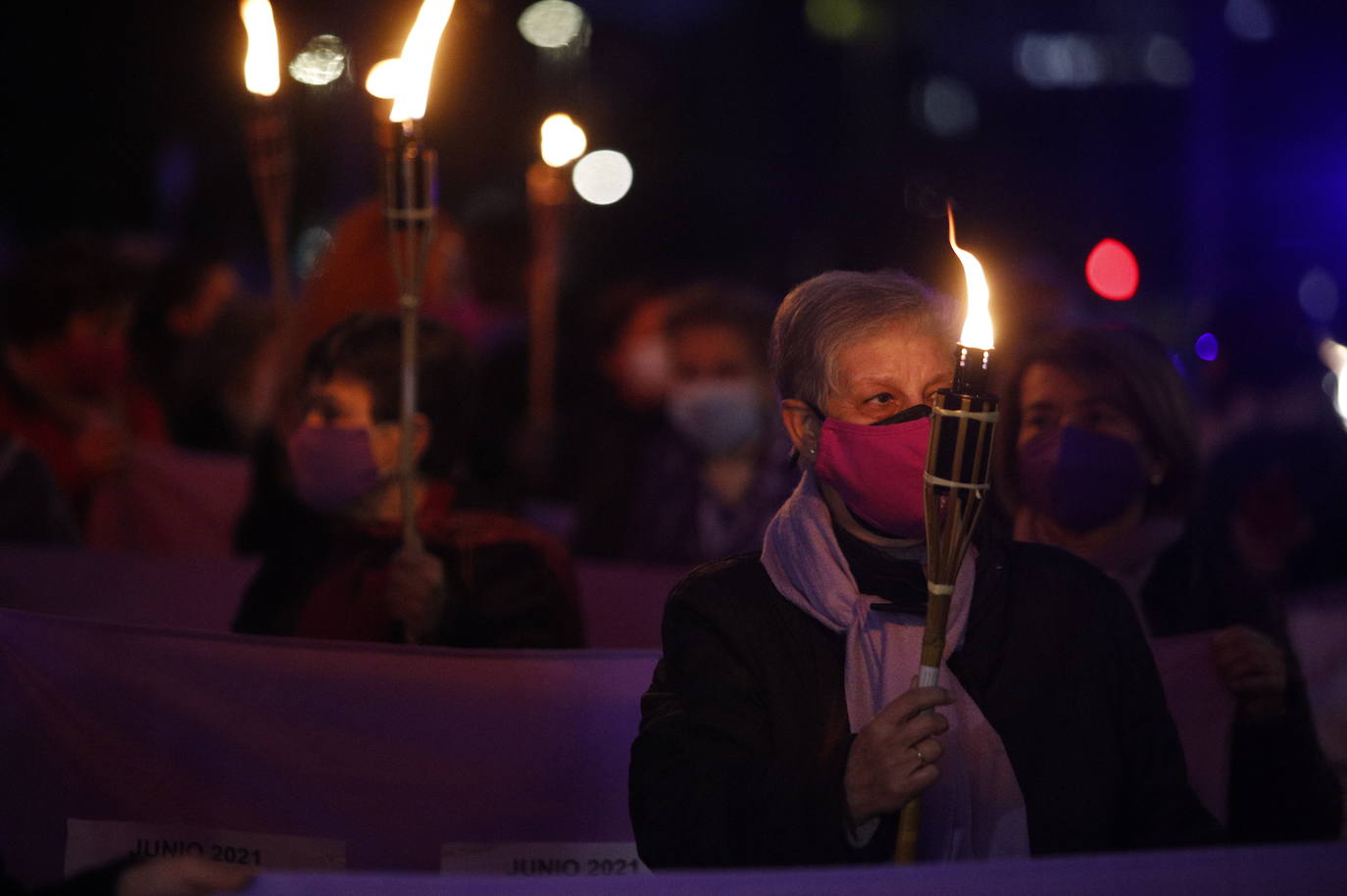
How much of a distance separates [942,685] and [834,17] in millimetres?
32359

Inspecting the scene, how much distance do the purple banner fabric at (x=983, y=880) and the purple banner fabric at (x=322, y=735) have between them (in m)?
1.52

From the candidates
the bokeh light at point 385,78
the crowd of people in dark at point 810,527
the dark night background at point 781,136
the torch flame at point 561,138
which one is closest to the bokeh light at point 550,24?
the dark night background at point 781,136

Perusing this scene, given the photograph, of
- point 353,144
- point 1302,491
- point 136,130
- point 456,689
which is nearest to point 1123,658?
point 456,689

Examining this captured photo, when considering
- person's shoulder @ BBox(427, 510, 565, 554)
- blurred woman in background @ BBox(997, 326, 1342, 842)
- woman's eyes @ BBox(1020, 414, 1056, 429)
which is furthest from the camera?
person's shoulder @ BBox(427, 510, 565, 554)

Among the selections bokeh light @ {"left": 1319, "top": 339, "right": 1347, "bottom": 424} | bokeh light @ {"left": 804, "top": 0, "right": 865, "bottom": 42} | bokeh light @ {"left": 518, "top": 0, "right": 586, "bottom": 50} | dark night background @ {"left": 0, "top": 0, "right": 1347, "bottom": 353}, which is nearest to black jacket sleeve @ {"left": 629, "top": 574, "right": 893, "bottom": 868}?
dark night background @ {"left": 0, "top": 0, "right": 1347, "bottom": 353}

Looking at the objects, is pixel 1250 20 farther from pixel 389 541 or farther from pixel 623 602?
pixel 389 541

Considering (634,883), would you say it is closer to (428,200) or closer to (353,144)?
(428,200)

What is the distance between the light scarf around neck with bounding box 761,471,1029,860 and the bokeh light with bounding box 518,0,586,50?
57.1 ft

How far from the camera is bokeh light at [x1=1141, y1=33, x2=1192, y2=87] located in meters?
40.3

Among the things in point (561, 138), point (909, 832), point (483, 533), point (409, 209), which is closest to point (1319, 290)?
point (561, 138)

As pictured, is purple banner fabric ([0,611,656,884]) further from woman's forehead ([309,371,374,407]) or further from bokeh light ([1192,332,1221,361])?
bokeh light ([1192,332,1221,361])

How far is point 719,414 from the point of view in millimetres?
6477

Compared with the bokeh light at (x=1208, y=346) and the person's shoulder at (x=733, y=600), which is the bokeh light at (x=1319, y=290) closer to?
the bokeh light at (x=1208, y=346)

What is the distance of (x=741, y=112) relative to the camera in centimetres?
3481
